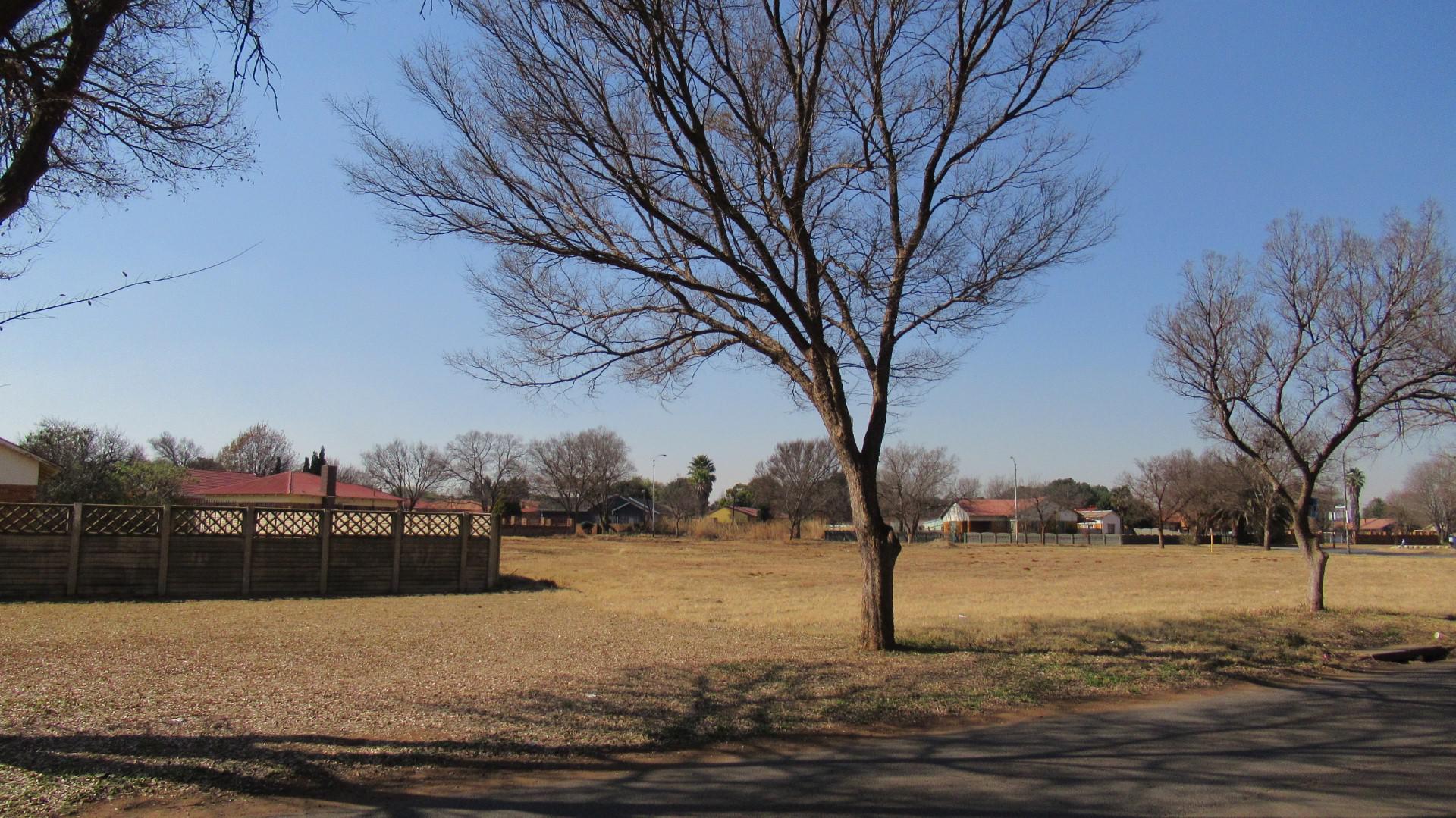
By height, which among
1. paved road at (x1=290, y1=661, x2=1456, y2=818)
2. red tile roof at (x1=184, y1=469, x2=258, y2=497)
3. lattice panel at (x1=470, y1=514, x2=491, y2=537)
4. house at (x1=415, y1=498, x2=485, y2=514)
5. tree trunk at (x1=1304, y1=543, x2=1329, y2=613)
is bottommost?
paved road at (x1=290, y1=661, x2=1456, y2=818)

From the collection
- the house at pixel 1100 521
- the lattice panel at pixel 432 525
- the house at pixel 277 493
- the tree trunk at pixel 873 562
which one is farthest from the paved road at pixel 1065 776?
the house at pixel 1100 521

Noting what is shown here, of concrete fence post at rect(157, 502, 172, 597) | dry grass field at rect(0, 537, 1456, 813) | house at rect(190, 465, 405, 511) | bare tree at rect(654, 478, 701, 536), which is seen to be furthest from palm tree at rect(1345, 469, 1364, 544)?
concrete fence post at rect(157, 502, 172, 597)

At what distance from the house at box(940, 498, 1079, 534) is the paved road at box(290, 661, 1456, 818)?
86287 mm

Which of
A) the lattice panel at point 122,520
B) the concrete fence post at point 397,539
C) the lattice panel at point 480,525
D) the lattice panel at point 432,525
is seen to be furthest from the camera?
the lattice panel at point 480,525

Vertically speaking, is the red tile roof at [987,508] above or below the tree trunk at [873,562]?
above

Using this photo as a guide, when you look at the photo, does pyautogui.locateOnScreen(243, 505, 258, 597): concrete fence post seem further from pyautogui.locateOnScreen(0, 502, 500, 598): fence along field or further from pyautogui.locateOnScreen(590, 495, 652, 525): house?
pyautogui.locateOnScreen(590, 495, 652, 525): house

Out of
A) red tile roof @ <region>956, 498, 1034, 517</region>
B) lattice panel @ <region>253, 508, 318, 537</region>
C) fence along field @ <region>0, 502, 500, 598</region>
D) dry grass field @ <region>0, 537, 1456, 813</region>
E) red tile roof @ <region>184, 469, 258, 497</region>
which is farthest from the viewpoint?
red tile roof @ <region>956, 498, 1034, 517</region>

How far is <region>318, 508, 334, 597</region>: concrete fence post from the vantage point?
18.0 meters

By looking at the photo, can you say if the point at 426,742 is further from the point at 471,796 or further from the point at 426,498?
the point at 426,498

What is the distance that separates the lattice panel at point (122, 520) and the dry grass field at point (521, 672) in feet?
5.79

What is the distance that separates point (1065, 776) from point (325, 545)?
53.3 feet

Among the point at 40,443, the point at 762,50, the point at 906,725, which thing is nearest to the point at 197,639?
the point at 906,725

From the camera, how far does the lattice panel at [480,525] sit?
20.6 meters

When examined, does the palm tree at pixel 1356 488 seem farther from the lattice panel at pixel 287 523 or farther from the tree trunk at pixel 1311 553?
the lattice panel at pixel 287 523
